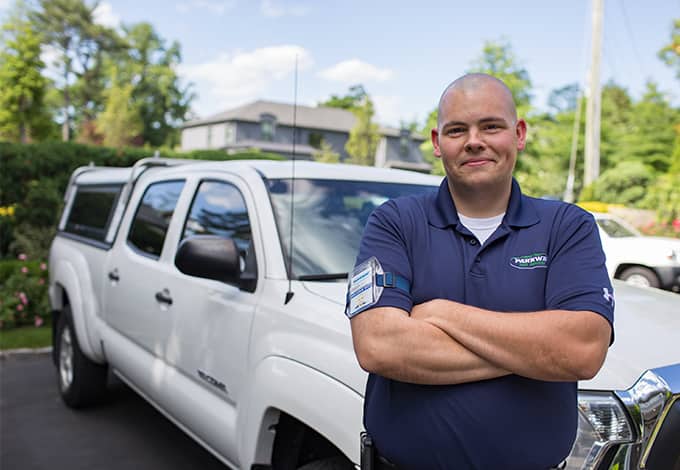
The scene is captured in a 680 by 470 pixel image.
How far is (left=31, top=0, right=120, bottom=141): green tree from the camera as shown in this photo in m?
56.4

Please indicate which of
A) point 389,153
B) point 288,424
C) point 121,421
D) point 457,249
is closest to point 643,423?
point 457,249

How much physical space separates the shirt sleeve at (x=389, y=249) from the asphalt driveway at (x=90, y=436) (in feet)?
9.65

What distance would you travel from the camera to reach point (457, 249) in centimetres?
180

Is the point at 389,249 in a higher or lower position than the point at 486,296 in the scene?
higher

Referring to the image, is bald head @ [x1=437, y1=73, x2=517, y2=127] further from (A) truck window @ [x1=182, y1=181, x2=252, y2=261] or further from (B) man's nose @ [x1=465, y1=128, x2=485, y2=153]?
(A) truck window @ [x1=182, y1=181, x2=252, y2=261]

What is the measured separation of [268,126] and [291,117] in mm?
1921

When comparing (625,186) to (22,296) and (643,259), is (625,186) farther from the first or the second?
(22,296)

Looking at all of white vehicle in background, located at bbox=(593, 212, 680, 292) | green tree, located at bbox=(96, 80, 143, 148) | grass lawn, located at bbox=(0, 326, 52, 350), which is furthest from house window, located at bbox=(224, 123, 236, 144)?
grass lawn, located at bbox=(0, 326, 52, 350)

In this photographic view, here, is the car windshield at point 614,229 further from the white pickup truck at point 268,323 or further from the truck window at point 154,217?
the truck window at point 154,217

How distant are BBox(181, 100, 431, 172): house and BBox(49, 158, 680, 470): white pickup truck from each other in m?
43.8

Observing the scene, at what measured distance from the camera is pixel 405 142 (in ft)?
185

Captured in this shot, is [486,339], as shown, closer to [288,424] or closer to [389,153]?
[288,424]

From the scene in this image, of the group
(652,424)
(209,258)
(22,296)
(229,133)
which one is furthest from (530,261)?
(229,133)

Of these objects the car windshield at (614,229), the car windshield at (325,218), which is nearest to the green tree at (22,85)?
the car windshield at (614,229)
